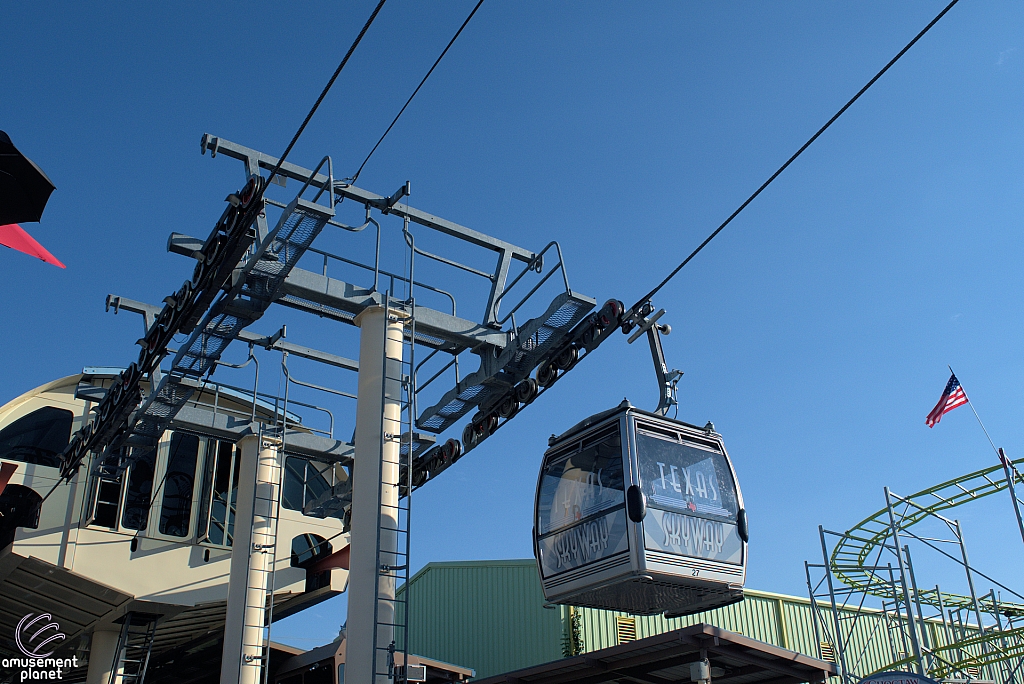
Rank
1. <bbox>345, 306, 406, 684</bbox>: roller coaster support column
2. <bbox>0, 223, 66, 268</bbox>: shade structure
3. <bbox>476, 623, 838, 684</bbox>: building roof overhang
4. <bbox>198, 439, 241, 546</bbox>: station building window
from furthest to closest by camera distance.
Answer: <bbox>198, 439, 241, 546</bbox>: station building window, <bbox>476, 623, 838, 684</bbox>: building roof overhang, <bbox>345, 306, 406, 684</bbox>: roller coaster support column, <bbox>0, 223, 66, 268</bbox>: shade structure

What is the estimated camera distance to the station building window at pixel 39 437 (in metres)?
18.4

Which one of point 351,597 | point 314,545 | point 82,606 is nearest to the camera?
point 351,597

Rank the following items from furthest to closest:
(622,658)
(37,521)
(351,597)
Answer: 1. (37,521)
2. (622,658)
3. (351,597)

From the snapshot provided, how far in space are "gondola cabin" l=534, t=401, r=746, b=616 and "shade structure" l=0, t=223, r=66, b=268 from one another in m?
4.93

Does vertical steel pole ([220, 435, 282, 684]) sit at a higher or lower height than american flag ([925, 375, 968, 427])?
lower

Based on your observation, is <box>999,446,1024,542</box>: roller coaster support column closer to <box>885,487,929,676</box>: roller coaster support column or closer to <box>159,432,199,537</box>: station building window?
<box>885,487,929,676</box>: roller coaster support column

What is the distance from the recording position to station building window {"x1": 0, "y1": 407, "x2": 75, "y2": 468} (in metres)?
18.4

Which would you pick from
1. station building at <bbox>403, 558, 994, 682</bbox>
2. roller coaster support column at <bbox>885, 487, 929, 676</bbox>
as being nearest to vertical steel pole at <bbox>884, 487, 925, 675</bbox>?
roller coaster support column at <bbox>885, 487, 929, 676</bbox>

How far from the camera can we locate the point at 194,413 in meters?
15.8

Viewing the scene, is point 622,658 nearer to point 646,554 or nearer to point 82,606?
point 646,554

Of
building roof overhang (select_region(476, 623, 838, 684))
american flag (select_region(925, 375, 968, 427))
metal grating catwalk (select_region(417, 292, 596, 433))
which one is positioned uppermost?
american flag (select_region(925, 375, 968, 427))

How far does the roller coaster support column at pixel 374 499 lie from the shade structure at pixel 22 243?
19.6 feet

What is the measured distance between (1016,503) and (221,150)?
53.4 ft

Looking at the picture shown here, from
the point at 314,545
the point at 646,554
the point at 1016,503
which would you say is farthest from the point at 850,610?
the point at 646,554
